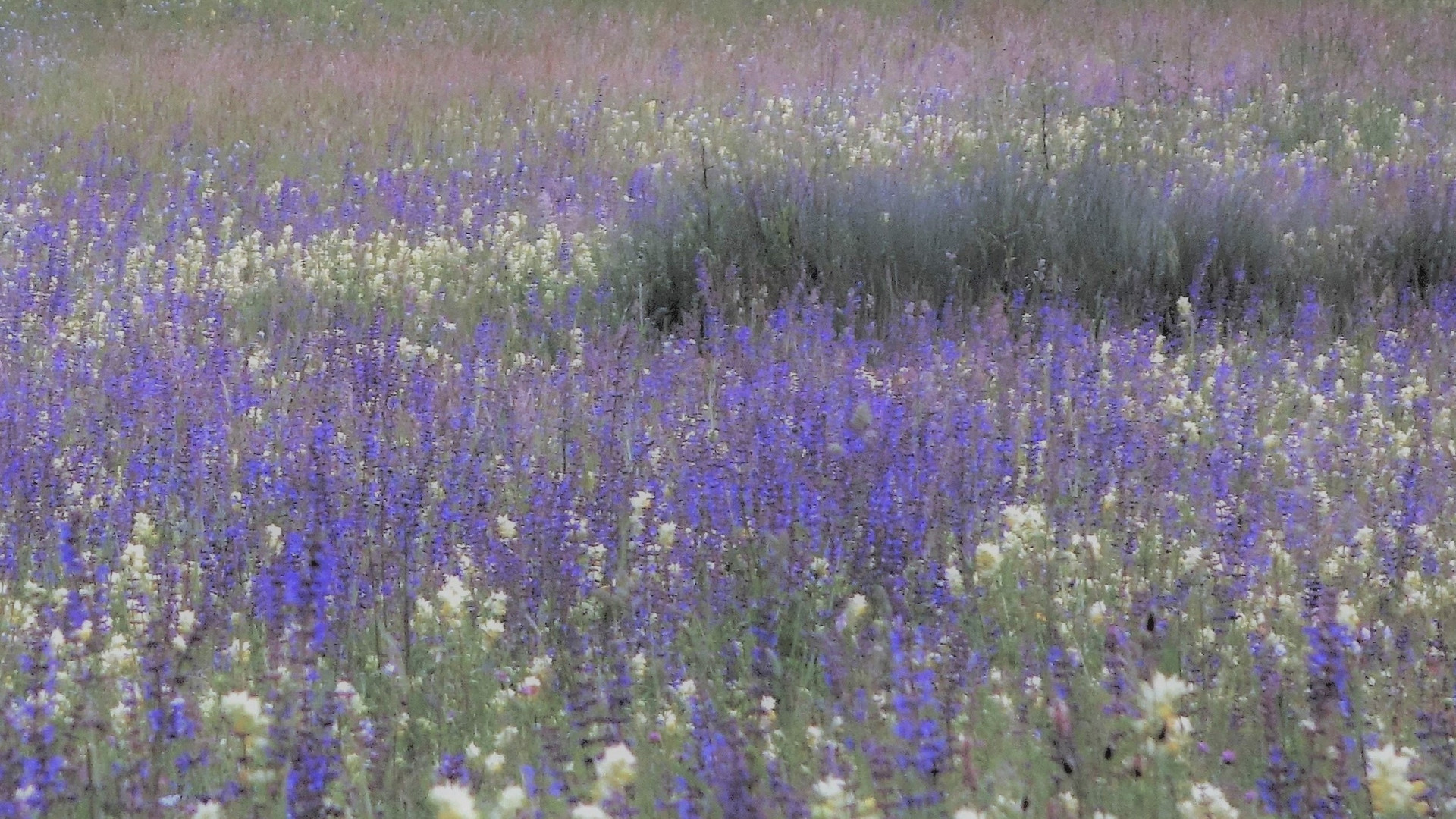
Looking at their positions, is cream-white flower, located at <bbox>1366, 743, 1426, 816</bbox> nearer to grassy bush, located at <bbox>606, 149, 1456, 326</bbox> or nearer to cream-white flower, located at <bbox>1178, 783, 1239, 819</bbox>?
cream-white flower, located at <bbox>1178, 783, 1239, 819</bbox>

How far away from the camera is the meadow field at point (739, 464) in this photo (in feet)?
8.05

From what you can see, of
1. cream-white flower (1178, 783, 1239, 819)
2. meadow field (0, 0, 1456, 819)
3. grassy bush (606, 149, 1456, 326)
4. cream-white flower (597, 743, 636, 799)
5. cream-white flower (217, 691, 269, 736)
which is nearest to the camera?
cream-white flower (597, 743, 636, 799)

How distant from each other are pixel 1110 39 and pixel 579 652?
1225cm

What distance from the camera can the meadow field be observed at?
2453mm

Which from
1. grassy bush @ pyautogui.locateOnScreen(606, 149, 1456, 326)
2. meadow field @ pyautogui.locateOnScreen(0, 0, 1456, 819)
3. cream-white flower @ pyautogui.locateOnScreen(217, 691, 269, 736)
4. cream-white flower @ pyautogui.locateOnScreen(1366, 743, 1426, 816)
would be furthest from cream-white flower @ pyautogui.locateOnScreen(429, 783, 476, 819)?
grassy bush @ pyautogui.locateOnScreen(606, 149, 1456, 326)

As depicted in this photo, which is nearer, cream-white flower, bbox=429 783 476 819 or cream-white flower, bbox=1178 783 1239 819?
cream-white flower, bbox=429 783 476 819

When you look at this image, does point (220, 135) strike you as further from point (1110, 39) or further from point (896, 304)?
point (1110, 39)

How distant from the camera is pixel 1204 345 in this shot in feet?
19.5

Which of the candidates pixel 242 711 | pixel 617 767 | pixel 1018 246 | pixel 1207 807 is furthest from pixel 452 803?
pixel 1018 246

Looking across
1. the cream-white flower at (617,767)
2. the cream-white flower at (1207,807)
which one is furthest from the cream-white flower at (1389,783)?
the cream-white flower at (617,767)

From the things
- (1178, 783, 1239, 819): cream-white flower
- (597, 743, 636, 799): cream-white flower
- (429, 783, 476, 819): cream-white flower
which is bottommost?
(1178, 783, 1239, 819): cream-white flower

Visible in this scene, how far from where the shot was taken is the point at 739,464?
393 centimetres

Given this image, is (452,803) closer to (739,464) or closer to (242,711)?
(242,711)

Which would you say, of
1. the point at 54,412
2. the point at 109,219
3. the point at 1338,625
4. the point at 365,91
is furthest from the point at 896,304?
the point at 365,91
